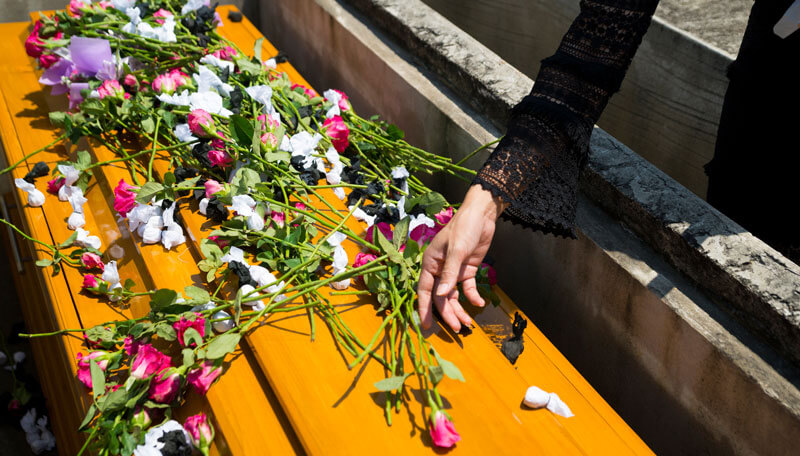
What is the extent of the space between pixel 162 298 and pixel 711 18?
302 cm

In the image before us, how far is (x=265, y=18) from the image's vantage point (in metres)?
3.18

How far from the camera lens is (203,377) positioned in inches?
51.6

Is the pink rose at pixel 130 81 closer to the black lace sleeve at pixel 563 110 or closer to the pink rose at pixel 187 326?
the pink rose at pixel 187 326

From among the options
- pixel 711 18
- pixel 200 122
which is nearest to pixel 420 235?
pixel 200 122

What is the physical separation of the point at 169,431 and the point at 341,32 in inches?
65.9

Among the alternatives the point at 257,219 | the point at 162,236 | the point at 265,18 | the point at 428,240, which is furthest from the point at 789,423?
the point at 265,18

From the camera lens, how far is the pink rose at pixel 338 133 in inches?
75.6

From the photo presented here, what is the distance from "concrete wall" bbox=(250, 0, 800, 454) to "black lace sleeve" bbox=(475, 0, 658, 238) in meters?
0.21

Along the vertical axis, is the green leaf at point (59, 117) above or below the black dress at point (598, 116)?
below

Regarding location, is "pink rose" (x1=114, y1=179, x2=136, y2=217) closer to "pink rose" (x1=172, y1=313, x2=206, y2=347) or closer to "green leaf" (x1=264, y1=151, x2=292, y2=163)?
"green leaf" (x1=264, y1=151, x2=292, y2=163)

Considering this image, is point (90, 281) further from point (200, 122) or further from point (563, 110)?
point (563, 110)

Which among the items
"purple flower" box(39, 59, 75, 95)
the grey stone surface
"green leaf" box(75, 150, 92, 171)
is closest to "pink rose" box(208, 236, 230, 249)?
"green leaf" box(75, 150, 92, 171)

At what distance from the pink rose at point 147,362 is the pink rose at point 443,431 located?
1.82 ft

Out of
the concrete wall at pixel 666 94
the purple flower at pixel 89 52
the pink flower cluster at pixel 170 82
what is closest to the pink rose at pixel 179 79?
the pink flower cluster at pixel 170 82
